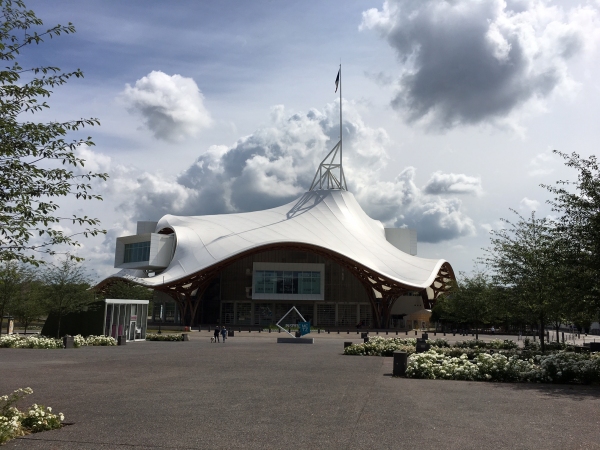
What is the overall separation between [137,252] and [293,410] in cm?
7148

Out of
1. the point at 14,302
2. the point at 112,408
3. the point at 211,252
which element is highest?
the point at 211,252

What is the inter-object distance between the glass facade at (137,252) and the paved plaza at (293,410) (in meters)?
59.4

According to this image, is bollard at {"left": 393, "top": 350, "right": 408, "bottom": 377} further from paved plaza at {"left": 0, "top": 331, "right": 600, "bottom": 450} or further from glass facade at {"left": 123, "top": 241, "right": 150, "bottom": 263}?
glass facade at {"left": 123, "top": 241, "right": 150, "bottom": 263}

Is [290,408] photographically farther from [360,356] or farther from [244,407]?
[360,356]

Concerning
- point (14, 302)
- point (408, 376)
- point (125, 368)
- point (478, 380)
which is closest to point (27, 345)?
point (14, 302)

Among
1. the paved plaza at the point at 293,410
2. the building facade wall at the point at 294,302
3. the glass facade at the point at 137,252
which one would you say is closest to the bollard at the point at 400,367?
the paved plaza at the point at 293,410

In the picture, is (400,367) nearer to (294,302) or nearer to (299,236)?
(299,236)

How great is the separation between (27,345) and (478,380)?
22.3 metres

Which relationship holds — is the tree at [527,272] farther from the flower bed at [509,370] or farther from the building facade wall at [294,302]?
the building facade wall at [294,302]

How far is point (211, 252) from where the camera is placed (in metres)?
67.2

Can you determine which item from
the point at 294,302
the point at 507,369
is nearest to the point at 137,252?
the point at 294,302

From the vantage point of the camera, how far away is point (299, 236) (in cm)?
6769

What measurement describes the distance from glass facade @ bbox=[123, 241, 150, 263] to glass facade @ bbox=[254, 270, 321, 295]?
16121mm

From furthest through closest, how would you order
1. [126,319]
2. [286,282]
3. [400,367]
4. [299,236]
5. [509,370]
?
[286,282], [299,236], [126,319], [400,367], [509,370]
